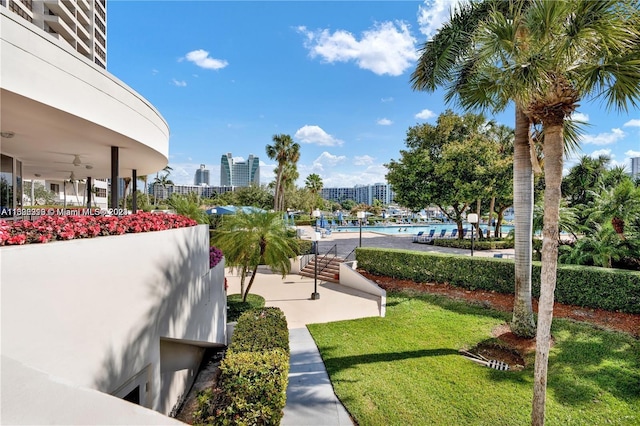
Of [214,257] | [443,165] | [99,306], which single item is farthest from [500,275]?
[99,306]

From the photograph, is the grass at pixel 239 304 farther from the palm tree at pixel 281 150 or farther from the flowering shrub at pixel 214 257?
the palm tree at pixel 281 150

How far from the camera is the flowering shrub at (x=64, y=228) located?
2.76 meters

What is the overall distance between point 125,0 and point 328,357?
35.5 feet

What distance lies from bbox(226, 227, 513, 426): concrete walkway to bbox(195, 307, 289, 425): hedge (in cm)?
129

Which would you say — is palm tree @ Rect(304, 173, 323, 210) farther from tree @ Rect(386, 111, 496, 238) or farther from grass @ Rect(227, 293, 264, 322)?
grass @ Rect(227, 293, 264, 322)

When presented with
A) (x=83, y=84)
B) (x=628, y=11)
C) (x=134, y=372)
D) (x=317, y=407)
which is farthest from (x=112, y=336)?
(x=628, y=11)

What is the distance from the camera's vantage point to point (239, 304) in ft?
36.5

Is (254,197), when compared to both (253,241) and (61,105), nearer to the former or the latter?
(253,241)

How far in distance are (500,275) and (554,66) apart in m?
8.29

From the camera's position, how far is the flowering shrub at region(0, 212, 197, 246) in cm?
276

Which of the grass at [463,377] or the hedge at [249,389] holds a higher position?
the hedge at [249,389]

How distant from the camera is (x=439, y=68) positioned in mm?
8188

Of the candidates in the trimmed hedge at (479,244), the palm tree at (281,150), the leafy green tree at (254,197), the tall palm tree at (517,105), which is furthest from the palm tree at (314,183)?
the tall palm tree at (517,105)

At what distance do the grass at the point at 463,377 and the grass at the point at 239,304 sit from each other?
10.8 feet
